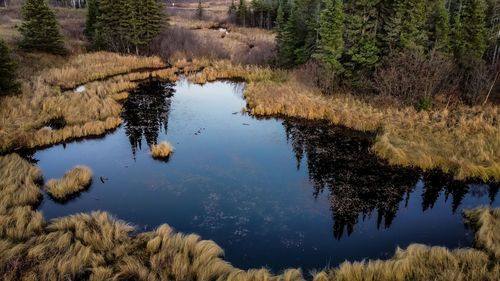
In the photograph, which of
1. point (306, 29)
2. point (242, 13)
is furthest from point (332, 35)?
point (242, 13)

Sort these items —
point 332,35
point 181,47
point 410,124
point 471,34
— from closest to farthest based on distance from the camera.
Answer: point 410,124
point 332,35
point 471,34
point 181,47

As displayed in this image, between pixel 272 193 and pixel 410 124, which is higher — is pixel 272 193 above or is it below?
below

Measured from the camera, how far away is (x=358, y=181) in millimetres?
13062

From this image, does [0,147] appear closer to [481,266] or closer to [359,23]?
[481,266]

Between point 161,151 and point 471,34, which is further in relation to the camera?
point 471,34

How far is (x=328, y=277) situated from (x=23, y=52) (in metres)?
30.1

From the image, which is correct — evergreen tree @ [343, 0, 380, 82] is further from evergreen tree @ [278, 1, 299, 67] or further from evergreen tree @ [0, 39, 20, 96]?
evergreen tree @ [0, 39, 20, 96]

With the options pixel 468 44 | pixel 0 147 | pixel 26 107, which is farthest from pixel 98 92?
pixel 468 44

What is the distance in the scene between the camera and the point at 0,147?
14727mm

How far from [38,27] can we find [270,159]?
2461cm

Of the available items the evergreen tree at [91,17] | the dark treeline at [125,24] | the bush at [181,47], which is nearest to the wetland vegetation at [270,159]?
the dark treeline at [125,24]

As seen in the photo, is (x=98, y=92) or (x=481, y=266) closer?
(x=481, y=266)

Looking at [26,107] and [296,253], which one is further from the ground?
[26,107]

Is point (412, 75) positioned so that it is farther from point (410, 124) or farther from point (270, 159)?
point (270, 159)
